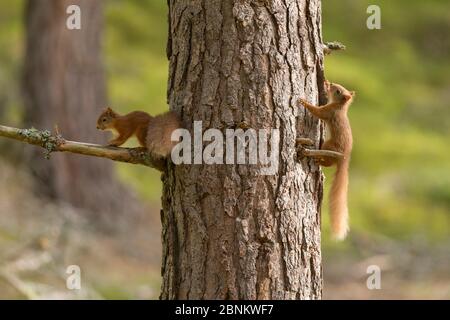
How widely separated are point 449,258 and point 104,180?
3.81 metres

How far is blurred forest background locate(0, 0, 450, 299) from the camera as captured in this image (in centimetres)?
819

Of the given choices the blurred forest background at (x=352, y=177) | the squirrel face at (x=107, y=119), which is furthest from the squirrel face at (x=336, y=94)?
the blurred forest background at (x=352, y=177)

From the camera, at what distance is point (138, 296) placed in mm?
7621

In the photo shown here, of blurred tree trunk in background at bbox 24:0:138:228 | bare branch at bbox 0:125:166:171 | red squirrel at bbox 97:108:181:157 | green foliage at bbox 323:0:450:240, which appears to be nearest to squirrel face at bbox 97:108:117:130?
red squirrel at bbox 97:108:181:157

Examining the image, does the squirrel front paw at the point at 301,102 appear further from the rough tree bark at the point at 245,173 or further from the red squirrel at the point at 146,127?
the red squirrel at the point at 146,127

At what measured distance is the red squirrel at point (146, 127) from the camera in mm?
3541

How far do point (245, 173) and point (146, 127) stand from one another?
2.22 feet

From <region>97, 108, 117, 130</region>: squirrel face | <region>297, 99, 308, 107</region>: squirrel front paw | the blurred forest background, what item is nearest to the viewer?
<region>297, 99, 308, 107</region>: squirrel front paw

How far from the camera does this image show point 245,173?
346 cm

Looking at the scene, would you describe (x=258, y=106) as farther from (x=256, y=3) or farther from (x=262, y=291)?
(x=262, y=291)

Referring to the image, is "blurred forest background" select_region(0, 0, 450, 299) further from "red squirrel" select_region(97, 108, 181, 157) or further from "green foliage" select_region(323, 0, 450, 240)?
"red squirrel" select_region(97, 108, 181, 157)

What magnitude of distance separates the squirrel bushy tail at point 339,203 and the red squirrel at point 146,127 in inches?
31.2

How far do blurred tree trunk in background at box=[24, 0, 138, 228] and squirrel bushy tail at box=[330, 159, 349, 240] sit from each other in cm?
586

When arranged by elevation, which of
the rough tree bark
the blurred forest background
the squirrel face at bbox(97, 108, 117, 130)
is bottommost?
the rough tree bark
